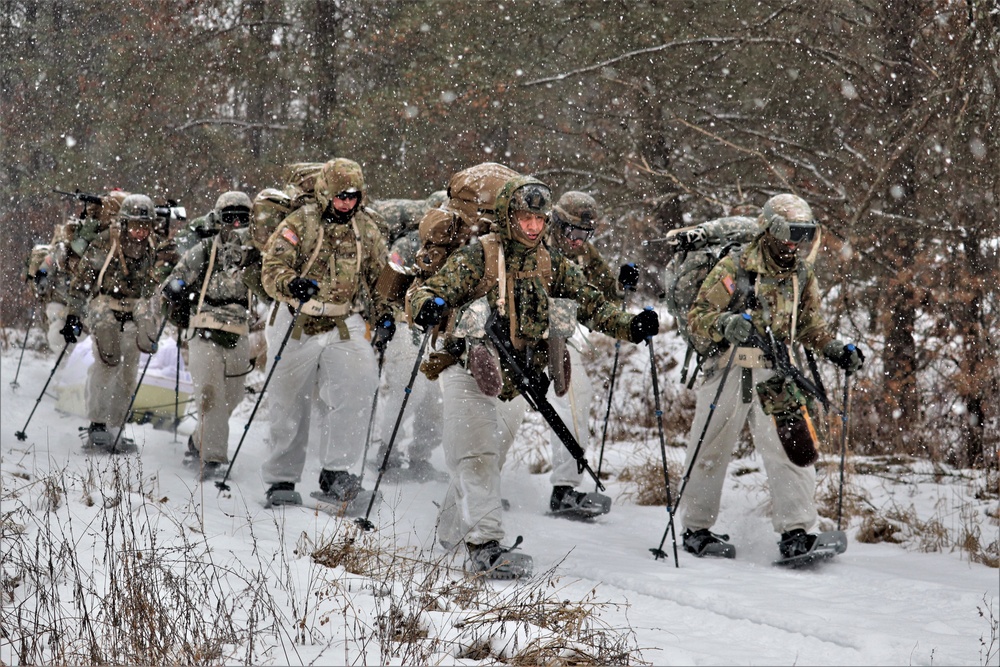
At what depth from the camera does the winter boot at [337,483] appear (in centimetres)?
789

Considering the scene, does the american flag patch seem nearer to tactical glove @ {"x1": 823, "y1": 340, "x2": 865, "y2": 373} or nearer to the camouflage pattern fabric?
the camouflage pattern fabric

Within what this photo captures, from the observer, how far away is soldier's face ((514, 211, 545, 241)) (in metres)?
6.11

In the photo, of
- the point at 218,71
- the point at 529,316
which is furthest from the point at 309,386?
the point at 218,71

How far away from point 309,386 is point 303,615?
3.83 meters

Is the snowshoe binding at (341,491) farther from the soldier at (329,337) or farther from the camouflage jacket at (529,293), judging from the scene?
the camouflage jacket at (529,293)

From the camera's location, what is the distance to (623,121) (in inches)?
477

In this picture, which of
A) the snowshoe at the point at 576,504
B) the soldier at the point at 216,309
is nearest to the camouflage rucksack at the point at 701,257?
the snowshoe at the point at 576,504

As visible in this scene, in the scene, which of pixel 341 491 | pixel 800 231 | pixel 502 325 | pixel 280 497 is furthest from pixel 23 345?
pixel 800 231

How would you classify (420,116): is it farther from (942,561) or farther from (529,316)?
(942,561)

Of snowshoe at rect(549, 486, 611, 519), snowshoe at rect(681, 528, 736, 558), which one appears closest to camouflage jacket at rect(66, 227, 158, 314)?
snowshoe at rect(549, 486, 611, 519)

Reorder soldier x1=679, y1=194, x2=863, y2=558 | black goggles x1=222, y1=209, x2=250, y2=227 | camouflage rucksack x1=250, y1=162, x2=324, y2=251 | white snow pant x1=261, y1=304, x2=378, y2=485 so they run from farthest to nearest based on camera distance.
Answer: black goggles x1=222, y1=209, x2=250, y2=227
camouflage rucksack x1=250, y1=162, x2=324, y2=251
white snow pant x1=261, y1=304, x2=378, y2=485
soldier x1=679, y1=194, x2=863, y2=558

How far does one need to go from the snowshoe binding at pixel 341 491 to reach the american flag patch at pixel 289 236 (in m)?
1.81

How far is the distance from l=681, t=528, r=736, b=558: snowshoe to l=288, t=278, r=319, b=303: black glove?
122 inches

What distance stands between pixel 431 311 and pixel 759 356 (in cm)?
244
